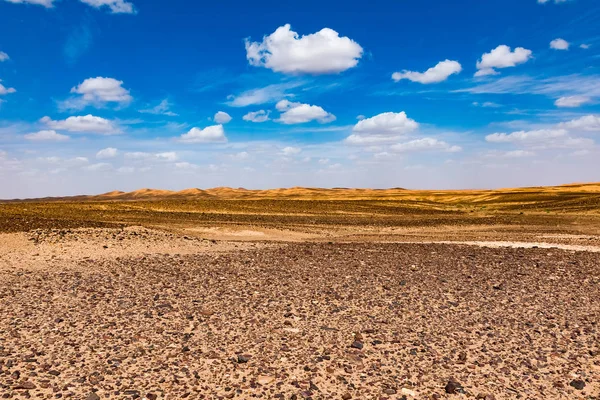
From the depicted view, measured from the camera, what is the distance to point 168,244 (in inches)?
929

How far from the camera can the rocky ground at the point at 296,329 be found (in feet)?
24.3

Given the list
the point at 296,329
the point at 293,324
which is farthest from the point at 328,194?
the point at 296,329

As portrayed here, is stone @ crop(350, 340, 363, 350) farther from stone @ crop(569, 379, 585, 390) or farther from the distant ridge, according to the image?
the distant ridge

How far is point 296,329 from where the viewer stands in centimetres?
1014

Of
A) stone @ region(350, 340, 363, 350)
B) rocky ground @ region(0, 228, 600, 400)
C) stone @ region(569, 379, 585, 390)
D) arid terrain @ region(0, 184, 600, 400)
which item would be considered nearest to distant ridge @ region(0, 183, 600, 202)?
arid terrain @ region(0, 184, 600, 400)

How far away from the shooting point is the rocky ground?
741 centimetres

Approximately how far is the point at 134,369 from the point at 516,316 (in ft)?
29.2

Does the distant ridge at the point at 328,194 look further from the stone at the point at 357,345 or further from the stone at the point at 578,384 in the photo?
the stone at the point at 578,384

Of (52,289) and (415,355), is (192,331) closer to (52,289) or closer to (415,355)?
(415,355)

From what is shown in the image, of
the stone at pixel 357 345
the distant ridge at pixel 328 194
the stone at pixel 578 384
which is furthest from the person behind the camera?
the distant ridge at pixel 328 194

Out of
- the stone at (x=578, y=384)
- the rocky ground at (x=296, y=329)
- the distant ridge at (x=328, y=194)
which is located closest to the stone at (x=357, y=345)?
the rocky ground at (x=296, y=329)

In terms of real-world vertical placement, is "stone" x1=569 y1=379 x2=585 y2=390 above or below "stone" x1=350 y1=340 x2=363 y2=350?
below

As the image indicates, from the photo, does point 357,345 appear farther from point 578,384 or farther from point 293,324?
point 578,384

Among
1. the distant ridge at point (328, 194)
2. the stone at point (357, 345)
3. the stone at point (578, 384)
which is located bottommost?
the stone at point (578, 384)
